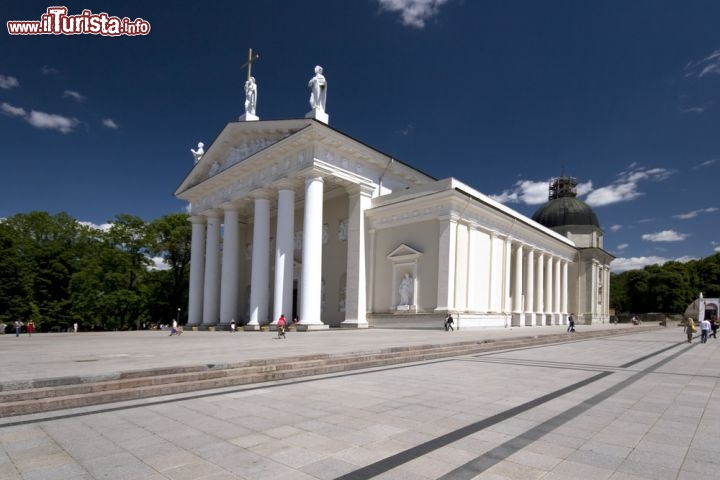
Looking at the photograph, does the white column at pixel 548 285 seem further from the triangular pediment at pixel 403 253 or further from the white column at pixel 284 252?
the white column at pixel 284 252

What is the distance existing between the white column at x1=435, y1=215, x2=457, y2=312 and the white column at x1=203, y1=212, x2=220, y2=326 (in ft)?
62.9

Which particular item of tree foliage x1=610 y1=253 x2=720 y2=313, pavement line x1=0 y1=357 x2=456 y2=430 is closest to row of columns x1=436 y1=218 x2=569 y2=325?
pavement line x1=0 y1=357 x2=456 y2=430

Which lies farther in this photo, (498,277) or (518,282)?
(518,282)

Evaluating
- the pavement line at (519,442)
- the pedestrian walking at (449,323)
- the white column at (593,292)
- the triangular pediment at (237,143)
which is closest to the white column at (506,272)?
the pedestrian walking at (449,323)

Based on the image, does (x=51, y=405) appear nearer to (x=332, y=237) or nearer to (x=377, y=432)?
(x=377, y=432)

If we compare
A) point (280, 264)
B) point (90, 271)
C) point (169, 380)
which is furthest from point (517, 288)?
point (90, 271)

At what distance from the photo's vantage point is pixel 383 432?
521 centimetres

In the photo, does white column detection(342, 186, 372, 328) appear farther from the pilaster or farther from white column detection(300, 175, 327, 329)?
the pilaster

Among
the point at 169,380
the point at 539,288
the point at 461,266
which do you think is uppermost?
the point at 461,266

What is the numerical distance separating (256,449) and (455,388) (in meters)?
4.48

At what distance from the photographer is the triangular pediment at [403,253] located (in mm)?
27438

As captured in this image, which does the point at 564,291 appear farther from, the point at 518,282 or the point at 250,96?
the point at 250,96

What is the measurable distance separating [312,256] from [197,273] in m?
16.7

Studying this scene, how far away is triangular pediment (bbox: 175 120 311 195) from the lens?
94.3 ft
